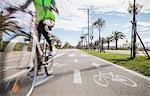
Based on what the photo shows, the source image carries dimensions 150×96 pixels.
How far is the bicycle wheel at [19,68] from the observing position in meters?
5.05

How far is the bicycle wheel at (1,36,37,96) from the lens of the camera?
505cm

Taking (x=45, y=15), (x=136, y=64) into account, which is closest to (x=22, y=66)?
(x=45, y=15)

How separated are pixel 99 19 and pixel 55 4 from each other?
66934mm

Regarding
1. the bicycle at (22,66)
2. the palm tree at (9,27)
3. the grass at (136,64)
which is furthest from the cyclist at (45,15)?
the grass at (136,64)

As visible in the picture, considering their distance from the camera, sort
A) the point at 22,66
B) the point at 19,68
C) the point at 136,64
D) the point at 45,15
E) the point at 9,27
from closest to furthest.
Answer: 1. the point at 9,27
2. the point at 19,68
3. the point at 22,66
4. the point at 45,15
5. the point at 136,64

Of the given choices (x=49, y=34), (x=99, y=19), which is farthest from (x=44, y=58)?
(x=99, y=19)

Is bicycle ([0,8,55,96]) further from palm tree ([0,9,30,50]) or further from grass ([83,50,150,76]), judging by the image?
grass ([83,50,150,76])

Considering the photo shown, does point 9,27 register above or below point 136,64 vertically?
above

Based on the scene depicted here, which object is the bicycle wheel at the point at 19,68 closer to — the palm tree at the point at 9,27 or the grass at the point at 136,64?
the palm tree at the point at 9,27

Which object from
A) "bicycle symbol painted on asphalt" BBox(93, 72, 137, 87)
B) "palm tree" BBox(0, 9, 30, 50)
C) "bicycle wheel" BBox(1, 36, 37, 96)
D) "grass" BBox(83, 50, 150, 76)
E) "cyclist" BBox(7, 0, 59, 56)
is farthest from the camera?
"grass" BBox(83, 50, 150, 76)

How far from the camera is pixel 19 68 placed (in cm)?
590

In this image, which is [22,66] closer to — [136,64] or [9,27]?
[9,27]

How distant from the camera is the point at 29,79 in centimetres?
667

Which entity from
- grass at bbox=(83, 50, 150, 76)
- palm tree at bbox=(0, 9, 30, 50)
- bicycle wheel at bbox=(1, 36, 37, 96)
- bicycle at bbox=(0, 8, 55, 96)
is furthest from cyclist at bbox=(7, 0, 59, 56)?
grass at bbox=(83, 50, 150, 76)
